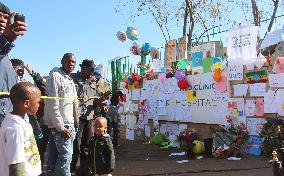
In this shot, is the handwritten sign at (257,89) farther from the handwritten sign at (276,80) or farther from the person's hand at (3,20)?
the person's hand at (3,20)

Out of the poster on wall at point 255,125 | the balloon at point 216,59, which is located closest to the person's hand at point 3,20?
the poster on wall at point 255,125

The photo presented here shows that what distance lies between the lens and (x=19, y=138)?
9.89ft

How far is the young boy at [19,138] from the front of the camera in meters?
2.97

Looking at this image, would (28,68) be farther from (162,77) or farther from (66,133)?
(162,77)

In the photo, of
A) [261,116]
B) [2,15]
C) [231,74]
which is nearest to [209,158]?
[261,116]

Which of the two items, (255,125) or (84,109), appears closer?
(84,109)

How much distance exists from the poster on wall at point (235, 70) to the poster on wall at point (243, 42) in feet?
0.41

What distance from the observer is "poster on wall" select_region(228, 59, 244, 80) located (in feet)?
35.8

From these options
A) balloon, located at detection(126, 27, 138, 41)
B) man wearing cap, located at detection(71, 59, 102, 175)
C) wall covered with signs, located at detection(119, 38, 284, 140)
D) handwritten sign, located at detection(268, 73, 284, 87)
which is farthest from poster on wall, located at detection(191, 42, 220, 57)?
man wearing cap, located at detection(71, 59, 102, 175)

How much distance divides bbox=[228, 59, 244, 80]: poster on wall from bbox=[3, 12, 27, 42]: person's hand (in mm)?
8261

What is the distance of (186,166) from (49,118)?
14.0ft

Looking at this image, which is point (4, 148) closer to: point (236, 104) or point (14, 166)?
point (14, 166)

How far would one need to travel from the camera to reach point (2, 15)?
3355 millimetres

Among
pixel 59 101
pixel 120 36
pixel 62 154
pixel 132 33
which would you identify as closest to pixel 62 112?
pixel 59 101
